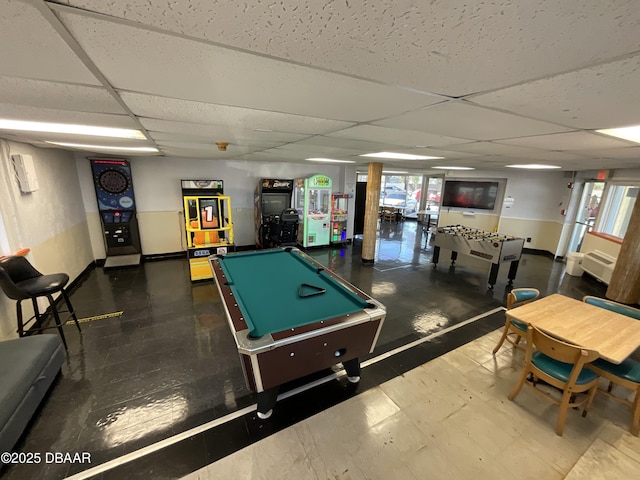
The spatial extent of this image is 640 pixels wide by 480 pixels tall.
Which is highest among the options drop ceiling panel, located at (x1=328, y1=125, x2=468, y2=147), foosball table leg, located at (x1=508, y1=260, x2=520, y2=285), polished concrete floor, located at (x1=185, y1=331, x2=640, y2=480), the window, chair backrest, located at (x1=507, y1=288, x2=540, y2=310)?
drop ceiling panel, located at (x1=328, y1=125, x2=468, y2=147)

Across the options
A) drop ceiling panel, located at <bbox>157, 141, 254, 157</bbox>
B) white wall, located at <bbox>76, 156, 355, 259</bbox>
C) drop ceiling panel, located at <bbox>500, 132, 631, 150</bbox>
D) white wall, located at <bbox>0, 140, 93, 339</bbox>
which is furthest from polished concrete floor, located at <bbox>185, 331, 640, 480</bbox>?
white wall, located at <bbox>76, 156, 355, 259</bbox>

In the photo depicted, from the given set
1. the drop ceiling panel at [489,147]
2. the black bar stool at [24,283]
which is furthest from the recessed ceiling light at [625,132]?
the black bar stool at [24,283]

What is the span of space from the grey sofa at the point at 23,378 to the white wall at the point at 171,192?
3.96m

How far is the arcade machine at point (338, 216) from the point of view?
7516 millimetres

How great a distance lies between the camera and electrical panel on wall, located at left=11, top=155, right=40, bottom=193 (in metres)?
3.23

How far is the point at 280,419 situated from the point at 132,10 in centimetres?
261

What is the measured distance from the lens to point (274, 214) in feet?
22.0

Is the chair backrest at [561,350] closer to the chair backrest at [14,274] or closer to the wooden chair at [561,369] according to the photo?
the wooden chair at [561,369]

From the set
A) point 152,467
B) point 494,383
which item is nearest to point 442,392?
point 494,383

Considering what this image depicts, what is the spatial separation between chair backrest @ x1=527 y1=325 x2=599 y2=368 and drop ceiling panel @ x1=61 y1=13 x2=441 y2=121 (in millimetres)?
2168

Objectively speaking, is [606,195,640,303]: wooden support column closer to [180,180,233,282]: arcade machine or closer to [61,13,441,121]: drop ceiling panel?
[61,13,441,121]: drop ceiling panel

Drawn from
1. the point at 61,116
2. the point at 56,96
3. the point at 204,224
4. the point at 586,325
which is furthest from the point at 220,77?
the point at 204,224

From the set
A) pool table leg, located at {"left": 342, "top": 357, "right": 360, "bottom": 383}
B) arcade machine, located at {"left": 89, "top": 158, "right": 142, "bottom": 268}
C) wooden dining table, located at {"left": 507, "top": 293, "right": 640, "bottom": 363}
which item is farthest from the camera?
arcade machine, located at {"left": 89, "top": 158, "right": 142, "bottom": 268}

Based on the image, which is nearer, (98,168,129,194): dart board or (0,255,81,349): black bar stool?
(0,255,81,349): black bar stool
